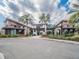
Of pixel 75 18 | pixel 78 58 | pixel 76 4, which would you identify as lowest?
pixel 78 58

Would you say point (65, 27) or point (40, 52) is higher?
point (65, 27)

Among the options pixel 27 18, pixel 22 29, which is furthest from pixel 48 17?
pixel 22 29

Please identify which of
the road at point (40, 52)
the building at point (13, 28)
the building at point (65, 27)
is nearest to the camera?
the road at point (40, 52)

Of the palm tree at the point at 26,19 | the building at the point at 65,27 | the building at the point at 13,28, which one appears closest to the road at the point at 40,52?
the building at the point at 13,28

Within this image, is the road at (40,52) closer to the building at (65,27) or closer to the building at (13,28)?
the building at (13,28)

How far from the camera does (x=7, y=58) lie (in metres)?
12.4

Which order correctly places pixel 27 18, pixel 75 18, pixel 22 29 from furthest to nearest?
1. pixel 27 18
2. pixel 22 29
3. pixel 75 18

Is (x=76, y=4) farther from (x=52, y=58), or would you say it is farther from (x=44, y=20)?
(x=44, y=20)

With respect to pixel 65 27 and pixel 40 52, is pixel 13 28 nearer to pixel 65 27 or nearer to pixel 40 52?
pixel 65 27

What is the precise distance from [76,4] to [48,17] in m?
61.9

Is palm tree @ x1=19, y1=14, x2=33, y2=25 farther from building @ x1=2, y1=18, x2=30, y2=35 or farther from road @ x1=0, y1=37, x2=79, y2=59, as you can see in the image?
road @ x1=0, y1=37, x2=79, y2=59

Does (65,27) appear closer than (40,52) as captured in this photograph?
No

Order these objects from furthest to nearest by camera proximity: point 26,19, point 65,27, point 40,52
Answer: point 26,19
point 65,27
point 40,52

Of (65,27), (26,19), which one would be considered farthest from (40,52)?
(26,19)
